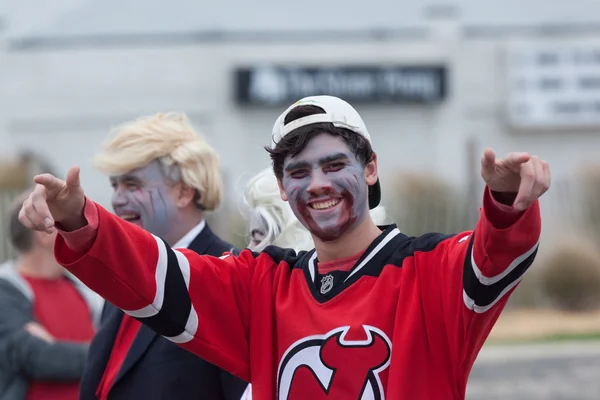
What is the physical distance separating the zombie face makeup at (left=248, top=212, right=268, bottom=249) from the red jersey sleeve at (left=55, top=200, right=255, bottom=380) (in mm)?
789

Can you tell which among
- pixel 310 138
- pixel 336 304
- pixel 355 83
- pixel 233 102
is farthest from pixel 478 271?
pixel 355 83

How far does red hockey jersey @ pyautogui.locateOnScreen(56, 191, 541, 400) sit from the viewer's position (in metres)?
2.66

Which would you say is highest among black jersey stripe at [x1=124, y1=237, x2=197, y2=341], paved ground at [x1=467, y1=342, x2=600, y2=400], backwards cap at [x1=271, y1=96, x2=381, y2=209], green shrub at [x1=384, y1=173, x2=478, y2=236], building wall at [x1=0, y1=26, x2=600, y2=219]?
building wall at [x1=0, y1=26, x2=600, y2=219]

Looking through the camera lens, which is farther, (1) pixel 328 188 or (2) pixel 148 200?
(2) pixel 148 200

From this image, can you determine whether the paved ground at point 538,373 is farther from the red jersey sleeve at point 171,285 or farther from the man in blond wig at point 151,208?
the red jersey sleeve at point 171,285

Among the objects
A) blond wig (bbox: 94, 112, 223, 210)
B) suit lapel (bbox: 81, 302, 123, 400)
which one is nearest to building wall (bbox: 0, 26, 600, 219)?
blond wig (bbox: 94, 112, 223, 210)

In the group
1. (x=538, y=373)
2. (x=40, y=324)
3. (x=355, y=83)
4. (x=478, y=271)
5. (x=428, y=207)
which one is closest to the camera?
(x=478, y=271)

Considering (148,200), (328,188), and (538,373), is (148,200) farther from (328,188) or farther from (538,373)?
(538,373)

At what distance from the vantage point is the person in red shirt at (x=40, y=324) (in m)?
4.60

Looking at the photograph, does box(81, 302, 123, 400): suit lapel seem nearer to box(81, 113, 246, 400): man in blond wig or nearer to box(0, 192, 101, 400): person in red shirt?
box(81, 113, 246, 400): man in blond wig

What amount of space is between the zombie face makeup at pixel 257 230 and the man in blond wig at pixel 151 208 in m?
0.09

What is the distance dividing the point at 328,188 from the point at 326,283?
0.81ft

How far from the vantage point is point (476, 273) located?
261 centimetres

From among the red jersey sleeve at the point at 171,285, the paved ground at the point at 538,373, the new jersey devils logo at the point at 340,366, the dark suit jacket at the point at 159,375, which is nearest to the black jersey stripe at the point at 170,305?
the red jersey sleeve at the point at 171,285
